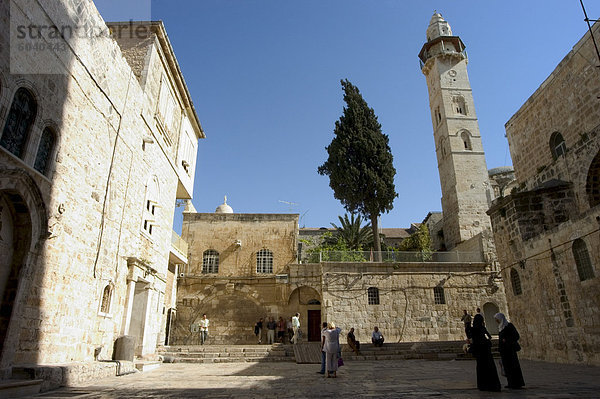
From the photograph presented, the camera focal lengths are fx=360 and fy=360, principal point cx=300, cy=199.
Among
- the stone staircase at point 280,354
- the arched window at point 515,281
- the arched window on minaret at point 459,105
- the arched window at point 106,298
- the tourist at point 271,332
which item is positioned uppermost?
the arched window on minaret at point 459,105

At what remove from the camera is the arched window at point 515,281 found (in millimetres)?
11969

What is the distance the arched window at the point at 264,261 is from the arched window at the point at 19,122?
1579 cm

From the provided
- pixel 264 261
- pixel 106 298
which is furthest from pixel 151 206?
pixel 264 261

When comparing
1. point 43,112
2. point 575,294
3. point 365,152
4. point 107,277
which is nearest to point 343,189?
point 365,152

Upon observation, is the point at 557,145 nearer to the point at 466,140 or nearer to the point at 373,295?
the point at 373,295

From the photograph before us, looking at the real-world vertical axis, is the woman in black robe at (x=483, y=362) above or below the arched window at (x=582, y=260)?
below

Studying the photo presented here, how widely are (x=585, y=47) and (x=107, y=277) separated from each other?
1665 cm

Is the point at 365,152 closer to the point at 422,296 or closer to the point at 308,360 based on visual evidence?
the point at 422,296

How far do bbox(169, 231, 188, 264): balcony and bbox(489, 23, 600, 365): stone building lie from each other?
44.7 ft

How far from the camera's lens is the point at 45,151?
6.90 m

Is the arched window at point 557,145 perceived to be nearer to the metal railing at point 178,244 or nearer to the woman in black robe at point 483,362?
the woman in black robe at point 483,362

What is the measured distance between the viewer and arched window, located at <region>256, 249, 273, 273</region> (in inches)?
833

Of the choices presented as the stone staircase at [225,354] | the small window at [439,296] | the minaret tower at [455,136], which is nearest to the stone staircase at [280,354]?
the stone staircase at [225,354]

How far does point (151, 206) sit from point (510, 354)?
1082 centimetres
